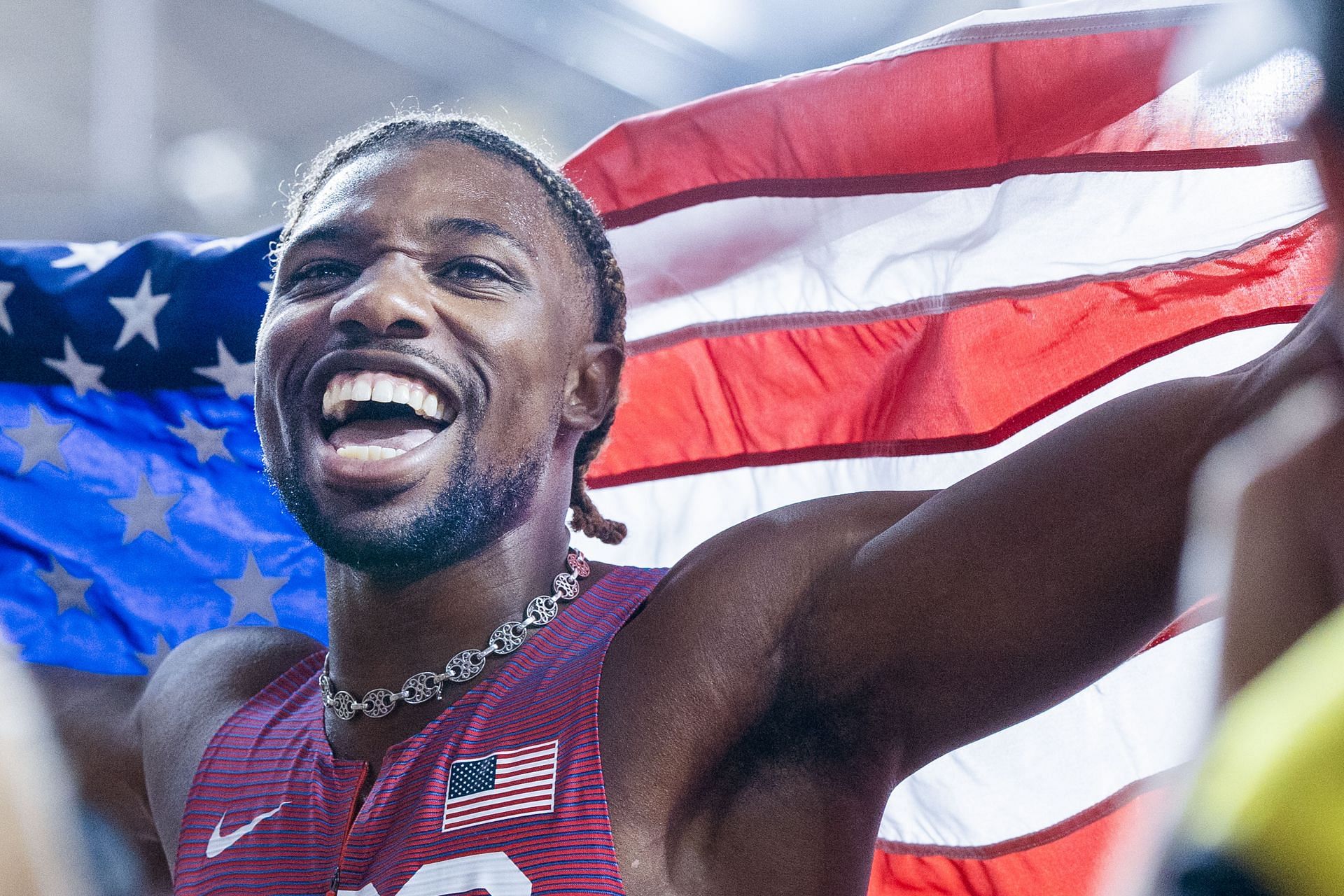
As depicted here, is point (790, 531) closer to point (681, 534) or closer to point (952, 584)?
point (952, 584)

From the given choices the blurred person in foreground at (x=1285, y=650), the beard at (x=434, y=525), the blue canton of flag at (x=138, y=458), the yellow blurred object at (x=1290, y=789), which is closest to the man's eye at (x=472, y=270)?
the beard at (x=434, y=525)

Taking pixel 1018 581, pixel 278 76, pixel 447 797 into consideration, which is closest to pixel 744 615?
pixel 1018 581

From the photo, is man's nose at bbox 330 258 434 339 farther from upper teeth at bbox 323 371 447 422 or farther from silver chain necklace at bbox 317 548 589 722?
silver chain necklace at bbox 317 548 589 722

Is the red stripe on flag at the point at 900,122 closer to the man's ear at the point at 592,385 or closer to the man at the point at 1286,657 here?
the man's ear at the point at 592,385

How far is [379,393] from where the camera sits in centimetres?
222

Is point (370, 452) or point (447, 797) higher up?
point (370, 452)

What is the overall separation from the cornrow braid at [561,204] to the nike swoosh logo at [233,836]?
881mm

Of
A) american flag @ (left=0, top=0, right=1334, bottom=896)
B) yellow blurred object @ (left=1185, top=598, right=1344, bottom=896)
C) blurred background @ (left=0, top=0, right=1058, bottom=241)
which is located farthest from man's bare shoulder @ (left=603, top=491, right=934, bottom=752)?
blurred background @ (left=0, top=0, right=1058, bottom=241)

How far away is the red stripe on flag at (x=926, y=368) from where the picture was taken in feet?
7.16

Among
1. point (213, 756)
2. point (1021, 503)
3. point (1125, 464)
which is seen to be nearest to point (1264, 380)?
point (1125, 464)

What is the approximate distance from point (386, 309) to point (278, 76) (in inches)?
397

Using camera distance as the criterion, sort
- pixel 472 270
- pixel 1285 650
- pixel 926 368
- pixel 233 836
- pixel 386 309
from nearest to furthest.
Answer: pixel 1285 650 → pixel 233 836 → pixel 386 309 → pixel 472 270 → pixel 926 368

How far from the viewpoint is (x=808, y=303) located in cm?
262

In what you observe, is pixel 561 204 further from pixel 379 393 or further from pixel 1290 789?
pixel 1290 789
